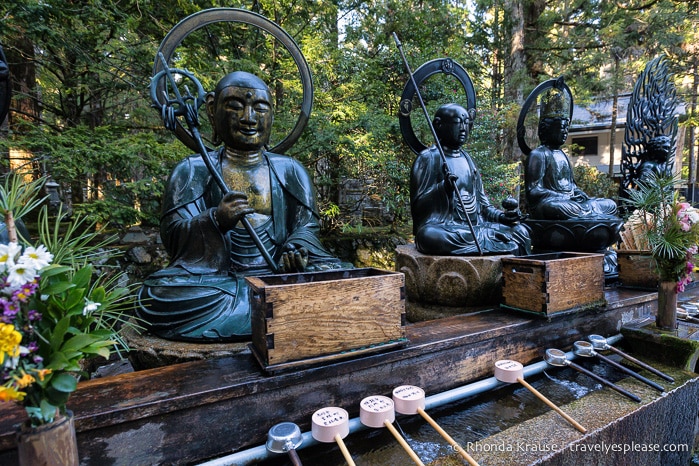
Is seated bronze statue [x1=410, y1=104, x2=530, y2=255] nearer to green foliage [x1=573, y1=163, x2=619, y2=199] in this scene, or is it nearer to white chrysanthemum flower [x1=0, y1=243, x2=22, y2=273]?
white chrysanthemum flower [x1=0, y1=243, x2=22, y2=273]

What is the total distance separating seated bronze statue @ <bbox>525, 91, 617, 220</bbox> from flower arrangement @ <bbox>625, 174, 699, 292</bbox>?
1.23m

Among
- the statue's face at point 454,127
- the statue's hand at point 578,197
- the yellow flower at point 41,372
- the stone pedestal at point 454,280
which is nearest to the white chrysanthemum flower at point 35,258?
the yellow flower at point 41,372

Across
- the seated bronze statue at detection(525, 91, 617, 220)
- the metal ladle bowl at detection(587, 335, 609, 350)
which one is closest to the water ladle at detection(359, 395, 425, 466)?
the metal ladle bowl at detection(587, 335, 609, 350)

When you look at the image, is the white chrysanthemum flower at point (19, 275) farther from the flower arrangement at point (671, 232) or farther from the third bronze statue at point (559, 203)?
the third bronze statue at point (559, 203)

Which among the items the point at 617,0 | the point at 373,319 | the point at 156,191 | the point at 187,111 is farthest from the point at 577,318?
the point at 617,0

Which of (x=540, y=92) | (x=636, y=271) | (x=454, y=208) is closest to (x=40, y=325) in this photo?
(x=454, y=208)

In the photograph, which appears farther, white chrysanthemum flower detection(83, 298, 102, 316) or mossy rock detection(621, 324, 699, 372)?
mossy rock detection(621, 324, 699, 372)

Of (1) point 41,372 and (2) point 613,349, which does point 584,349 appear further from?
(1) point 41,372

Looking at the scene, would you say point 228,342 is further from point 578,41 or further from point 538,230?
point 578,41

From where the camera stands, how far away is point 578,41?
9.53 m

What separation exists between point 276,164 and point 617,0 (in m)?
11.4

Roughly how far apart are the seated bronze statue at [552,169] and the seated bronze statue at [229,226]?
2.78 m

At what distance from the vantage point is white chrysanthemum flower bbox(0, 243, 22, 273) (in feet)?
3.18

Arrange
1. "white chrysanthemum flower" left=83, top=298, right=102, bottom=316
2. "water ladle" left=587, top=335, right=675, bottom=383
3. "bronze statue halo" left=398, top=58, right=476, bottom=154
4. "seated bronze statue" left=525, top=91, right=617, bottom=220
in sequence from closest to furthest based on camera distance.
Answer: "white chrysanthemum flower" left=83, top=298, right=102, bottom=316 < "water ladle" left=587, top=335, right=675, bottom=383 < "bronze statue halo" left=398, top=58, right=476, bottom=154 < "seated bronze statue" left=525, top=91, right=617, bottom=220
